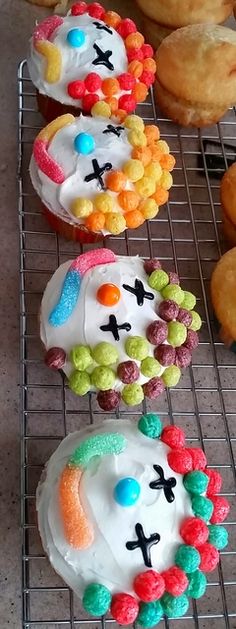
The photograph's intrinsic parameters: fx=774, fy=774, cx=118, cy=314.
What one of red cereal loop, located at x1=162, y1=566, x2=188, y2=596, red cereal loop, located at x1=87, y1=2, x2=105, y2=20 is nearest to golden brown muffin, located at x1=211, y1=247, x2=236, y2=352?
red cereal loop, located at x1=162, y1=566, x2=188, y2=596

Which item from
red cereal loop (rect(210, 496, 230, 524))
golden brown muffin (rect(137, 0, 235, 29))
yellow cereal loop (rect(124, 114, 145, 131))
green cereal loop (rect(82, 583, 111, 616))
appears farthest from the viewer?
golden brown muffin (rect(137, 0, 235, 29))

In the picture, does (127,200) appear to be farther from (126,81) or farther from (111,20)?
(111,20)

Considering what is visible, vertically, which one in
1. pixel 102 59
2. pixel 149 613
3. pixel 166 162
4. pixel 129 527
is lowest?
pixel 149 613

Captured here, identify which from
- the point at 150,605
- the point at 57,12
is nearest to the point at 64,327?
the point at 150,605

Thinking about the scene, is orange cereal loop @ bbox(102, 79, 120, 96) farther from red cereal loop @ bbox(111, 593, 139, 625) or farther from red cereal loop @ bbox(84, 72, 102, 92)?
red cereal loop @ bbox(111, 593, 139, 625)

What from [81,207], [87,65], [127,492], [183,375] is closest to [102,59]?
[87,65]

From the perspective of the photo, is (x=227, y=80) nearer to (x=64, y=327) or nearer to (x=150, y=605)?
(x=64, y=327)
